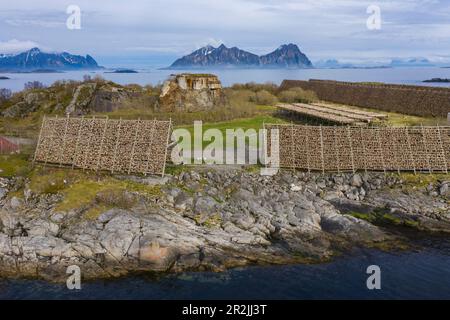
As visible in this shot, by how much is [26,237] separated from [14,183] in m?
7.32

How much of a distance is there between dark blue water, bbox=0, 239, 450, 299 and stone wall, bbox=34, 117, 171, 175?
36.1 ft

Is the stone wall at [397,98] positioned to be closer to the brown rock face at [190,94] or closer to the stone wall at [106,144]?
the brown rock face at [190,94]

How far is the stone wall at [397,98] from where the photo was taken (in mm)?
52594

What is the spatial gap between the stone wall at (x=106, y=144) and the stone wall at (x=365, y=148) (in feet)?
29.8

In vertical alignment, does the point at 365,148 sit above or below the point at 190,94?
below

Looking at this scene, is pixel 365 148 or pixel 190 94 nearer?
pixel 365 148

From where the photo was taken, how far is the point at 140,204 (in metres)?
27.1

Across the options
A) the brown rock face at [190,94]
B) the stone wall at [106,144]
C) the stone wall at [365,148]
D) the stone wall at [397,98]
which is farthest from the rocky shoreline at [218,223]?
the brown rock face at [190,94]

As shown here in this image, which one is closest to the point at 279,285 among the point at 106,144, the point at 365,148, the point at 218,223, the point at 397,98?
the point at 218,223

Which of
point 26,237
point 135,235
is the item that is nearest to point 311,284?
point 135,235

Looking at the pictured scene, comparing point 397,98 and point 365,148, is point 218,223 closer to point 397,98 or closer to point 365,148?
point 365,148

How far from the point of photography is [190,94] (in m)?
56.8

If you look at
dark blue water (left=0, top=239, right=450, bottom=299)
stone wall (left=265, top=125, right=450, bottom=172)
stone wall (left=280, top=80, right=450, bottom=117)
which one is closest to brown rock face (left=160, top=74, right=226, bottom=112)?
stone wall (left=280, top=80, right=450, bottom=117)

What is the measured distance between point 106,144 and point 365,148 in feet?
63.4
